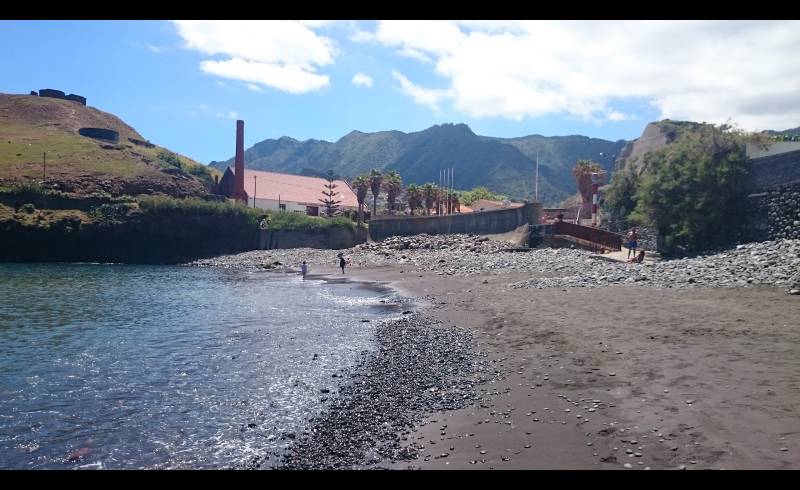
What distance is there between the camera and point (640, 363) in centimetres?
1101

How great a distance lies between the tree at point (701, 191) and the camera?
28.6 m

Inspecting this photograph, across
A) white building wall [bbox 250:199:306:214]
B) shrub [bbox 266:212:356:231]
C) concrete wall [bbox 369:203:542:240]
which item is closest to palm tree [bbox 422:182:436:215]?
concrete wall [bbox 369:203:542:240]

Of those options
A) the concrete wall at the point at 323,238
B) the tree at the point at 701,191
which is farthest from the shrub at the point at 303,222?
the tree at the point at 701,191

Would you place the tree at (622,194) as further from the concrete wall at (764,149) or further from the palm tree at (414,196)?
the palm tree at (414,196)

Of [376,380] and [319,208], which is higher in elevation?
[319,208]

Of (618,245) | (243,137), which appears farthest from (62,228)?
(618,245)

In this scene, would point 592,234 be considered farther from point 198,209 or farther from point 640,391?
point 198,209

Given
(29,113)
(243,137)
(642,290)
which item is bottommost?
(642,290)

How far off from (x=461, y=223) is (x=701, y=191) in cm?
3023

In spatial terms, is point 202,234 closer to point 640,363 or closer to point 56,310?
point 56,310

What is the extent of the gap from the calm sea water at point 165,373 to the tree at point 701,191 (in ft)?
58.1

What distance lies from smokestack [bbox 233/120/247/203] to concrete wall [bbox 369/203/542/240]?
29.1 m

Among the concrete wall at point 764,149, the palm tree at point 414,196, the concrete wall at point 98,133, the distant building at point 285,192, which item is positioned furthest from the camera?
the concrete wall at point 98,133
